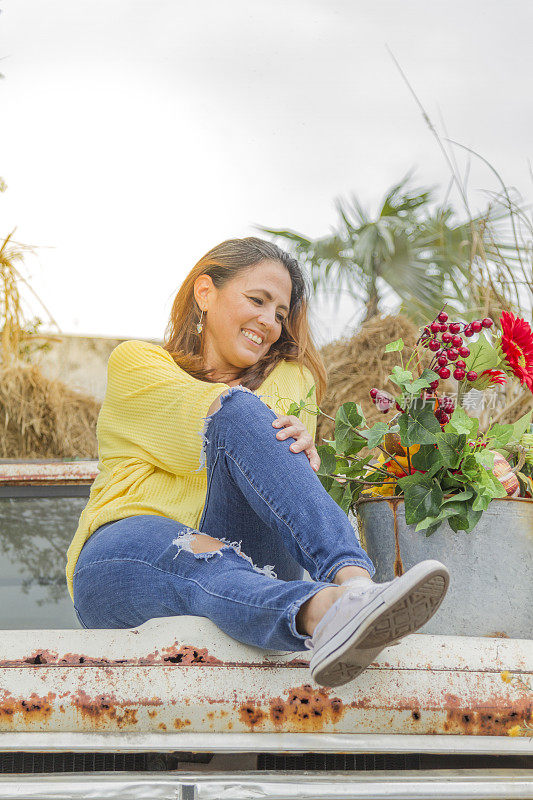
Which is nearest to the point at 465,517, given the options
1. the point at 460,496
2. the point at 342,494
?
the point at 460,496

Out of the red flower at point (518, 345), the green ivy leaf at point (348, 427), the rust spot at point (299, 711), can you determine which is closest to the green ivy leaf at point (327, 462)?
the green ivy leaf at point (348, 427)

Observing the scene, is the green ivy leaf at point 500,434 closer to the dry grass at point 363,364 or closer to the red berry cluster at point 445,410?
the red berry cluster at point 445,410

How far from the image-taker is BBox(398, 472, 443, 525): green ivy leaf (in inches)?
51.5

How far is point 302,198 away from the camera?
6809mm

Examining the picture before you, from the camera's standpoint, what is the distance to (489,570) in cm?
132

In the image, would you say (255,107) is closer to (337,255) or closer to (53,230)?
(53,230)

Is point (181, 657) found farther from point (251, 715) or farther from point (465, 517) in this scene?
point (465, 517)

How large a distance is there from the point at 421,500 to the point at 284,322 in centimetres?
84

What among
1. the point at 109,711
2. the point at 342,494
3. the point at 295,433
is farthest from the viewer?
the point at 342,494

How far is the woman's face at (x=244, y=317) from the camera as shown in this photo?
6.36 feet

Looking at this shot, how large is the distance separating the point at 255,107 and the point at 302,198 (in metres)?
1.09

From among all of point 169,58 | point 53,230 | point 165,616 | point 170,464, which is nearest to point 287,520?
point 165,616

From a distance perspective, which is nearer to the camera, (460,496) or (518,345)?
(460,496)

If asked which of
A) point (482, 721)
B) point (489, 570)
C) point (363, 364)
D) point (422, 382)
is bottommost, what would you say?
point (482, 721)
